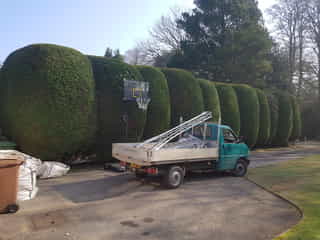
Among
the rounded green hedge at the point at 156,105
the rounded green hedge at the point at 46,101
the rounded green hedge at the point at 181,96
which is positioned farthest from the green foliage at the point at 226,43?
the rounded green hedge at the point at 46,101

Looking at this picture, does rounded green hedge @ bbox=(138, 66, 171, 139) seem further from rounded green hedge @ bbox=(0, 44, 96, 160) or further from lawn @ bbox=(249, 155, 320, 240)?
lawn @ bbox=(249, 155, 320, 240)

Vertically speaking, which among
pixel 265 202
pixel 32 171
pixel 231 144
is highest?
pixel 231 144

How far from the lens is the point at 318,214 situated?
539cm

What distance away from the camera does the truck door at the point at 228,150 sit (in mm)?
8691

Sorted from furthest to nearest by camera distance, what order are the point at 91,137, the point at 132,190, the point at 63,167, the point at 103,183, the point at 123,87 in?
the point at 123,87 → the point at 91,137 → the point at 63,167 → the point at 103,183 → the point at 132,190

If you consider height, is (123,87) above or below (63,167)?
above

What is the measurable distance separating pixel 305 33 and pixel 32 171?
3467 centimetres

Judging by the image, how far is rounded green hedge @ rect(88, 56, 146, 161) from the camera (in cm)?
1082

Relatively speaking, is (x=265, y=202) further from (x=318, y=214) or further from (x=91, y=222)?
(x=91, y=222)

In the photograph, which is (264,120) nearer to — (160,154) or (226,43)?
(226,43)

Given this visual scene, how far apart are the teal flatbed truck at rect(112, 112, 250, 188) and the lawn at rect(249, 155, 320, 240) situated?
4.07ft

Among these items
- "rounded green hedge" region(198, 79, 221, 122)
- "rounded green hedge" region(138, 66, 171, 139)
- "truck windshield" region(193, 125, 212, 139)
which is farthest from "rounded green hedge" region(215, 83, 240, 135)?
"truck windshield" region(193, 125, 212, 139)

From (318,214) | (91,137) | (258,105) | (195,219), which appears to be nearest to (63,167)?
(91,137)

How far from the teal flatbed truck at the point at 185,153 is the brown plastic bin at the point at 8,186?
294cm
